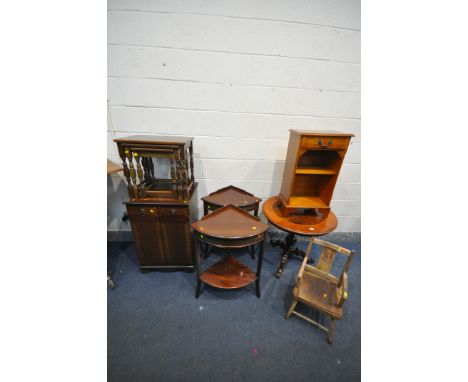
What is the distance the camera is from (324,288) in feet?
4.93

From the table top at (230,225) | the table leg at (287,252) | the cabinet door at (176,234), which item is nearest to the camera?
the table top at (230,225)

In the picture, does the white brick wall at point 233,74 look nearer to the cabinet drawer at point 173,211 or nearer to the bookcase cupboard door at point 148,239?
the cabinet drawer at point 173,211

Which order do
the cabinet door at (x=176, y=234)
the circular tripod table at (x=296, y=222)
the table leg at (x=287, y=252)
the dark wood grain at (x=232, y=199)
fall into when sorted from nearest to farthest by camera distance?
1. the circular tripod table at (x=296, y=222)
2. the cabinet door at (x=176, y=234)
3. the dark wood grain at (x=232, y=199)
4. the table leg at (x=287, y=252)

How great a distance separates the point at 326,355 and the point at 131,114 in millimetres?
2837

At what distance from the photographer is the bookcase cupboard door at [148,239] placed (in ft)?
5.57

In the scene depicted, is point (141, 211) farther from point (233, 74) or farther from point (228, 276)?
point (233, 74)

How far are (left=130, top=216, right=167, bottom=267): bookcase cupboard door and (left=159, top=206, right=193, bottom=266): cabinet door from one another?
0.19 ft

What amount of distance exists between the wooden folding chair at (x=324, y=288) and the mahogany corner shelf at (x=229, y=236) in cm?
40

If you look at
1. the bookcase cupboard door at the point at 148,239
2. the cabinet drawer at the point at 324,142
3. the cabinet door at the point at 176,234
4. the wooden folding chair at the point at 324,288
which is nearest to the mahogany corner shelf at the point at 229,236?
the cabinet door at the point at 176,234

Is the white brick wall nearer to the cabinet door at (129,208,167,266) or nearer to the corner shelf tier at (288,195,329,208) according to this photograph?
the corner shelf tier at (288,195,329,208)

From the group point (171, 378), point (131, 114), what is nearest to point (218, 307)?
point (171, 378)

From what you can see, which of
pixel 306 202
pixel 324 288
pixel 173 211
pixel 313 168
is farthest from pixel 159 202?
pixel 324 288

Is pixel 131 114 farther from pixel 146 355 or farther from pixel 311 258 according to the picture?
pixel 311 258

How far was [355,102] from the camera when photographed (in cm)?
195
